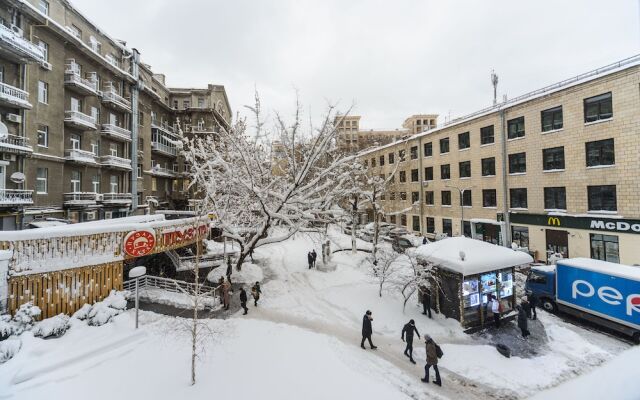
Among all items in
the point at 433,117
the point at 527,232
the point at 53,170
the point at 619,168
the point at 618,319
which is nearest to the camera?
the point at 618,319

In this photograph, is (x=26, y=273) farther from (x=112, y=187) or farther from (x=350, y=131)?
(x=350, y=131)

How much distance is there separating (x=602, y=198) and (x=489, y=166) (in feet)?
33.6

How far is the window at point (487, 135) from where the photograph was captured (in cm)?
3045

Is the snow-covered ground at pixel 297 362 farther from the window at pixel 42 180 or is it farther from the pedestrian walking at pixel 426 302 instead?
the window at pixel 42 180

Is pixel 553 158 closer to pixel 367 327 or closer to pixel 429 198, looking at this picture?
pixel 429 198

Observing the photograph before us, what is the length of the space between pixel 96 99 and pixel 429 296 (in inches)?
1336

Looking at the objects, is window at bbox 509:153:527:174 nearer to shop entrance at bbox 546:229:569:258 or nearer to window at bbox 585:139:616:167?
window at bbox 585:139:616:167

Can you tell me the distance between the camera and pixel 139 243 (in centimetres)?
1408

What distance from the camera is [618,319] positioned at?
12461 mm

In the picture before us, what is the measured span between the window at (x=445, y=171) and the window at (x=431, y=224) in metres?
5.92

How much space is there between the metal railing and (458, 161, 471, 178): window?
39.7 meters

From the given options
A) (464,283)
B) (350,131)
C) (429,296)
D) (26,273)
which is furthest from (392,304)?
(350,131)

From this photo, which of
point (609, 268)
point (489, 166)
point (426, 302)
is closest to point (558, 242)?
point (489, 166)

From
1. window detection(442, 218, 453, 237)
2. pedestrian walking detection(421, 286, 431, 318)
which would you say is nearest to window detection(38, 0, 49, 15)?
pedestrian walking detection(421, 286, 431, 318)
